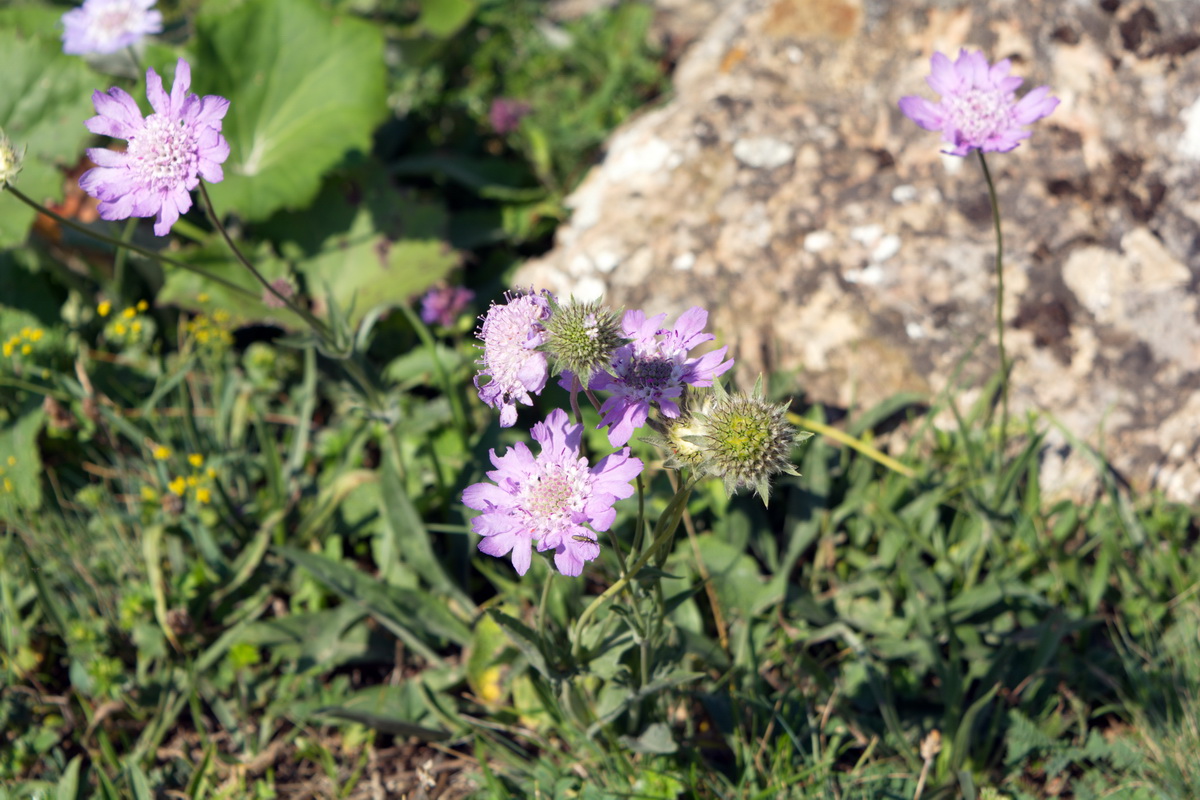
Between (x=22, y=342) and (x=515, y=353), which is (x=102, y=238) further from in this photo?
(x=22, y=342)

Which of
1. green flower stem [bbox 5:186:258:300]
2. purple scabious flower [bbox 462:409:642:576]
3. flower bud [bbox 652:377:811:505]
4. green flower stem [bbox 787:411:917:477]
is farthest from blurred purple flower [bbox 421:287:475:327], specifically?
flower bud [bbox 652:377:811:505]

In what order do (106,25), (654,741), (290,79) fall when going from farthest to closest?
(290,79) < (106,25) < (654,741)

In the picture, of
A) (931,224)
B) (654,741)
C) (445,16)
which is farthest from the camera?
(445,16)

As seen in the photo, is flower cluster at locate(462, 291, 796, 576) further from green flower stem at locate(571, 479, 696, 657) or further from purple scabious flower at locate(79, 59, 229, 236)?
purple scabious flower at locate(79, 59, 229, 236)

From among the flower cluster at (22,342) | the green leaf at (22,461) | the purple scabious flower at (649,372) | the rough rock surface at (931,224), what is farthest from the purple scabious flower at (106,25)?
the purple scabious flower at (649,372)

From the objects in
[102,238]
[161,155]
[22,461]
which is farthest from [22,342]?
[161,155]

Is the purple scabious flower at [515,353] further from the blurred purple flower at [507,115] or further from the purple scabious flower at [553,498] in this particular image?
the blurred purple flower at [507,115]

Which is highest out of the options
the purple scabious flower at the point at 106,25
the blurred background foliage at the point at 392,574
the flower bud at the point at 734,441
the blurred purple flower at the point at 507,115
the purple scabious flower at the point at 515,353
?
the purple scabious flower at the point at 106,25

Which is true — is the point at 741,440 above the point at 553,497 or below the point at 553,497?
above

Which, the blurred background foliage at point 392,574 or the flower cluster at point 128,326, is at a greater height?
the flower cluster at point 128,326
